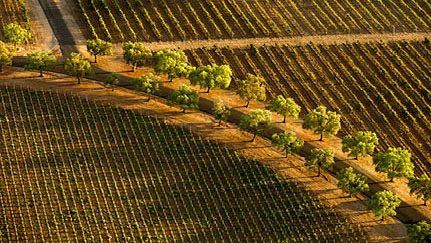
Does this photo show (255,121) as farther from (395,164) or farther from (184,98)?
(395,164)

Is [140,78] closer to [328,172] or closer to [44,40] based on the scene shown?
[44,40]

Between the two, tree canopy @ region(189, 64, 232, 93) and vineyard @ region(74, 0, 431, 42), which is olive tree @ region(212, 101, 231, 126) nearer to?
tree canopy @ region(189, 64, 232, 93)

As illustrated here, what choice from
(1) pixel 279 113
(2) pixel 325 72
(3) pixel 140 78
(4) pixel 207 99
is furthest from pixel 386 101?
(3) pixel 140 78

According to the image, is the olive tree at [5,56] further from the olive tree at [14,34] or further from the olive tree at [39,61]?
the olive tree at [14,34]

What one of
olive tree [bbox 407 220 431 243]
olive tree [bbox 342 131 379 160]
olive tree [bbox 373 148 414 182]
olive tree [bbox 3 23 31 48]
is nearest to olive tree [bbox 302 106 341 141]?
olive tree [bbox 342 131 379 160]

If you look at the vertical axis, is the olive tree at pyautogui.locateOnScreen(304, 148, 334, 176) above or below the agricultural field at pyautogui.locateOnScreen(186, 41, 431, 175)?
below

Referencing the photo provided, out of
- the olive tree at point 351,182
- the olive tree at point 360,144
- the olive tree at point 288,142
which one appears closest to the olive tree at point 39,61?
the olive tree at point 288,142
